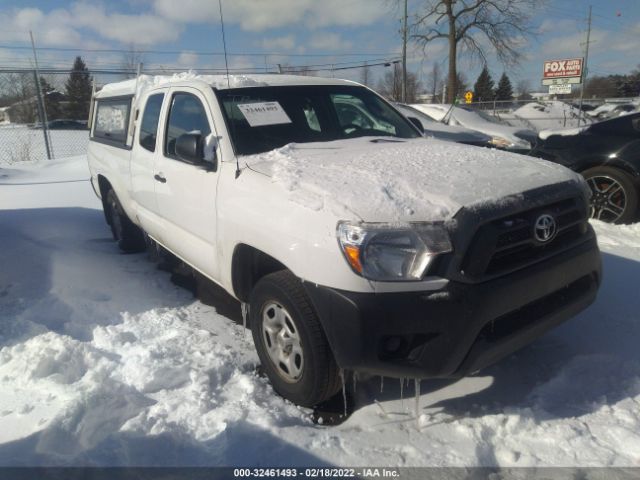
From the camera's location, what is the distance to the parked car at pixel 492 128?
9.05 metres

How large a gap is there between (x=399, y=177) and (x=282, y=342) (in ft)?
3.59

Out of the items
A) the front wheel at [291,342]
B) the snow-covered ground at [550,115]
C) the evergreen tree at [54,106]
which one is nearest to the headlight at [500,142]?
the front wheel at [291,342]

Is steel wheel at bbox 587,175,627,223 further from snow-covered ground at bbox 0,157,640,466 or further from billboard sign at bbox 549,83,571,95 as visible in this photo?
billboard sign at bbox 549,83,571,95

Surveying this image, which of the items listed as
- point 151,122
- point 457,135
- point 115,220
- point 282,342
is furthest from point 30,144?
point 282,342

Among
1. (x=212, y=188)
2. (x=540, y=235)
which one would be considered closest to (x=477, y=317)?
(x=540, y=235)

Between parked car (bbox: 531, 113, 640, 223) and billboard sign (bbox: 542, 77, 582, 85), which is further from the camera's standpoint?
billboard sign (bbox: 542, 77, 582, 85)

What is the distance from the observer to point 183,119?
3.75m

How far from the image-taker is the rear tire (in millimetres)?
5289

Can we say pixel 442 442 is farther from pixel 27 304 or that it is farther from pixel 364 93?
pixel 27 304

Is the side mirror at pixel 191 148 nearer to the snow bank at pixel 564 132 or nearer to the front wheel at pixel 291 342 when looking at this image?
the front wheel at pixel 291 342

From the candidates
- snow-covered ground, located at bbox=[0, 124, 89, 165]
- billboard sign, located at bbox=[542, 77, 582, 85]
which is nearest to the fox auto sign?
billboard sign, located at bbox=[542, 77, 582, 85]

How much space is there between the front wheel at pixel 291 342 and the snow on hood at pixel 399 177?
0.49 meters

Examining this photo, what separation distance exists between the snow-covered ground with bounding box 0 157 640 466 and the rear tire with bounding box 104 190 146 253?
50.6 inches

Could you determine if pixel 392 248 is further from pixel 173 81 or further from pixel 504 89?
pixel 504 89
